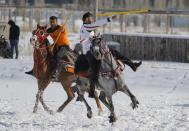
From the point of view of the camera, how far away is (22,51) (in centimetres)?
2234

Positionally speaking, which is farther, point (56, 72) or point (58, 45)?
point (58, 45)

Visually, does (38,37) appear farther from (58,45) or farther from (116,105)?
(116,105)

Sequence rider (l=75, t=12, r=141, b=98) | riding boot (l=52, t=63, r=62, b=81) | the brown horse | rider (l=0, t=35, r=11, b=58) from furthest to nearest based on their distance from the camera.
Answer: rider (l=0, t=35, r=11, b=58) → riding boot (l=52, t=63, r=62, b=81) → the brown horse → rider (l=75, t=12, r=141, b=98)

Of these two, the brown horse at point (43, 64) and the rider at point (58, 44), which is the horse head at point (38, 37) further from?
the rider at point (58, 44)

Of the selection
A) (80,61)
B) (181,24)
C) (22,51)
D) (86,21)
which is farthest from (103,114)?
(181,24)

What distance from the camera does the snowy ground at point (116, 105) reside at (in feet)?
28.7

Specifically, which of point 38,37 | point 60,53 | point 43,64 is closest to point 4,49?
point 60,53

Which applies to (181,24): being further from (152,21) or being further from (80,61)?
(80,61)

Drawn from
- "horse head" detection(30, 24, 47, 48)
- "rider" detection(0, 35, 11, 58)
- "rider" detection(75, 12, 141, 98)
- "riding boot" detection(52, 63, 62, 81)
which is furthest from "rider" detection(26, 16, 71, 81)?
"rider" detection(0, 35, 11, 58)

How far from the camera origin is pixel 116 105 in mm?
11125

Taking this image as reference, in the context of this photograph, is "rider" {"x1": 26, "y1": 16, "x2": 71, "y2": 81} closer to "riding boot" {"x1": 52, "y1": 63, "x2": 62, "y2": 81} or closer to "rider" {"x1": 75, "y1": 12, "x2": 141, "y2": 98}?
"riding boot" {"x1": 52, "y1": 63, "x2": 62, "y2": 81}

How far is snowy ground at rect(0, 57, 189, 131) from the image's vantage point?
28.7ft

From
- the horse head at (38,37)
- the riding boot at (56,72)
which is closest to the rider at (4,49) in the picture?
the riding boot at (56,72)

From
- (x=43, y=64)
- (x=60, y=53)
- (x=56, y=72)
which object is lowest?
(x=56, y=72)
